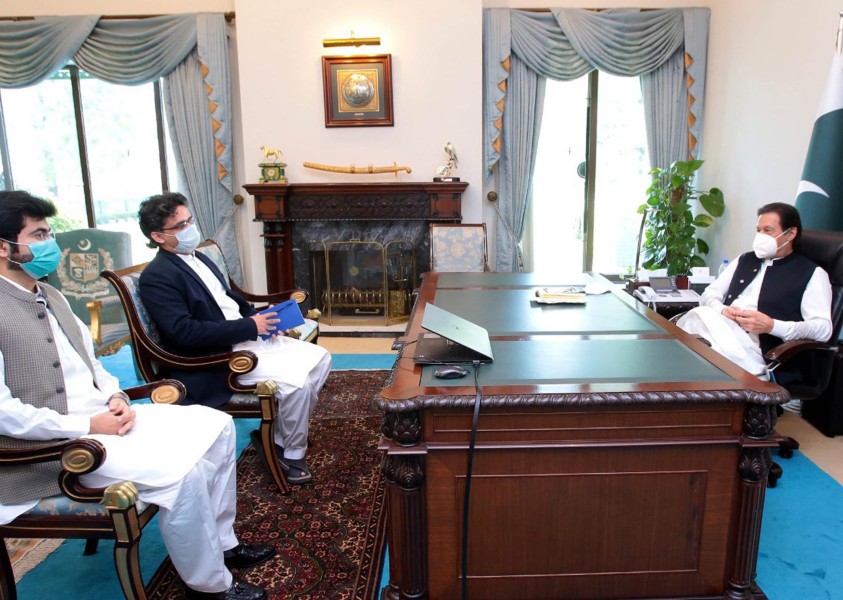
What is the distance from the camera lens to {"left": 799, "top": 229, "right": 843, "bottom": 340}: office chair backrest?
261 cm

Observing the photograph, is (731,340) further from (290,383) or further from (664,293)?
(290,383)

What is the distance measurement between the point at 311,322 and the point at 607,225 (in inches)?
125

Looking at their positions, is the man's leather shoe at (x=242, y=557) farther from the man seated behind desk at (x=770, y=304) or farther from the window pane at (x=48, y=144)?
the window pane at (x=48, y=144)

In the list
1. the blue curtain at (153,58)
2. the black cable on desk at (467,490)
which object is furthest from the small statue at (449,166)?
the black cable on desk at (467,490)

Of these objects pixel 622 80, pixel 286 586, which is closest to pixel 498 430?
pixel 286 586

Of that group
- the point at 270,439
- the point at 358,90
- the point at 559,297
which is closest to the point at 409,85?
the point at 358,90

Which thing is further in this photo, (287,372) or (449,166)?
(449,166)

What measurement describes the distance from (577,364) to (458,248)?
2825 mm

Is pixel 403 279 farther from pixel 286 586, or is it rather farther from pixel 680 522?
pixel 680 522

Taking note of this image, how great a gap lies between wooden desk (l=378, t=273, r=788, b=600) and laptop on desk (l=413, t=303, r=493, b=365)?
0.43ft

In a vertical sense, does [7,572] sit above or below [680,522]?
below

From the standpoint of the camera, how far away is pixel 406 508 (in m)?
1.54

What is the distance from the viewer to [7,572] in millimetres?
1676

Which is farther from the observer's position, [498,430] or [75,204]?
[75,204]
